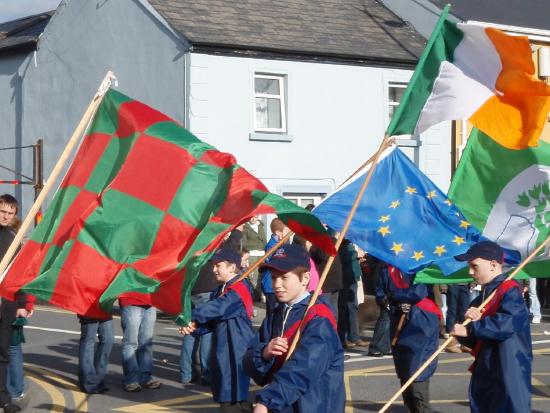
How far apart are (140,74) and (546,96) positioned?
18453 millimetres

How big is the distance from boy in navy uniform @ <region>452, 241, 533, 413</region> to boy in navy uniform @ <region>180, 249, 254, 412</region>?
2.13 meters

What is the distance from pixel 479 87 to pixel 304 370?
3.43 metres

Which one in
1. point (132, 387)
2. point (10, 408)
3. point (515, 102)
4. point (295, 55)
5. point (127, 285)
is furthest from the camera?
point (295, 55)

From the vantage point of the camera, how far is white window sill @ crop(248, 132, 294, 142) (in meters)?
25.7

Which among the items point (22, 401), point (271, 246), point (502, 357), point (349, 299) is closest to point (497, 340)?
point (502, 357)

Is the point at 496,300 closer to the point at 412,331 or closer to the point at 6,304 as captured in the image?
the point at 412,331

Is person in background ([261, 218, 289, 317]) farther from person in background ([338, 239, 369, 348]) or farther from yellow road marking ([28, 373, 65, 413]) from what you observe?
yellow road marking ([28, 373, 65, 413])

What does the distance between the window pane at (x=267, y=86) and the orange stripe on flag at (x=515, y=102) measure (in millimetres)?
17227

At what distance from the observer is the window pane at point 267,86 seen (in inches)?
1027

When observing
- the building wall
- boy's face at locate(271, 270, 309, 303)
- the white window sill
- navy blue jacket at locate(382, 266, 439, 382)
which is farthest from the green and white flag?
the white window sill

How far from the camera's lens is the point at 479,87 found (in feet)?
29.3

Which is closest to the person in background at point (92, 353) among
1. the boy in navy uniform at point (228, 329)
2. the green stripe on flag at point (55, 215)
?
the boy in navy uniform at point (228, 329)

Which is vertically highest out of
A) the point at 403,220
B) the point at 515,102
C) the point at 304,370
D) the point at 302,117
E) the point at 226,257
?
the point at 302,117

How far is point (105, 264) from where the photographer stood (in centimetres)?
761
